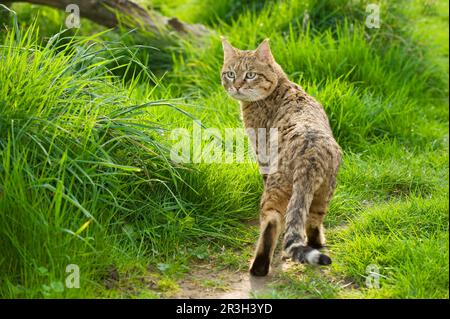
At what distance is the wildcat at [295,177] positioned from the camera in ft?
13.1

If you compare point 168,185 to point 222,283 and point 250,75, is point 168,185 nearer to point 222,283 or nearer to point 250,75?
point 222,283

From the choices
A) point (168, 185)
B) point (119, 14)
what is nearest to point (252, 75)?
point (168, 185)

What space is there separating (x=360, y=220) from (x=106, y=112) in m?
1.83

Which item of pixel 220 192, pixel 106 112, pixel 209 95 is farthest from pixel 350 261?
pixel 209 95

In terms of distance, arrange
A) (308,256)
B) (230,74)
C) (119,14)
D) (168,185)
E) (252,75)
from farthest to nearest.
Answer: (119,14)
(230,74)
(252,75)
(168,185)
(308,256)

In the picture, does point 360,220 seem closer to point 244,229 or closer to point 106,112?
point 244,229

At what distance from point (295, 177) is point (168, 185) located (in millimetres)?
1039

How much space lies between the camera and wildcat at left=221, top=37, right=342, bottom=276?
3986 millimetres

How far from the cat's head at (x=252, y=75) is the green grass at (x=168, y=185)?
1.42ft

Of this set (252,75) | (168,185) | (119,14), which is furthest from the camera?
(119,14)

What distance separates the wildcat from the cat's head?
11 millimetres

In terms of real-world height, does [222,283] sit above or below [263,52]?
below

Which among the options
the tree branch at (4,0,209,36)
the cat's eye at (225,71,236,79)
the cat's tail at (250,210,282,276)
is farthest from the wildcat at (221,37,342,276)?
the tree branch at (4,0,209,36)

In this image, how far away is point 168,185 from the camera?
484 centimetres
